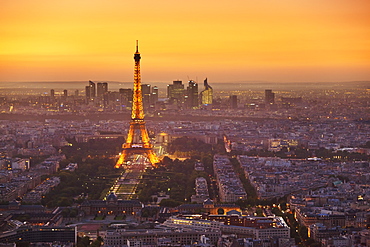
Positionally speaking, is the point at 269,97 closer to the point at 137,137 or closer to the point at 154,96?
the point at 154,96

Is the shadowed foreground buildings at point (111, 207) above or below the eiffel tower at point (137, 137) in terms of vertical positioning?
below

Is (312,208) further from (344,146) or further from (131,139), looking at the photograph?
(344,146)

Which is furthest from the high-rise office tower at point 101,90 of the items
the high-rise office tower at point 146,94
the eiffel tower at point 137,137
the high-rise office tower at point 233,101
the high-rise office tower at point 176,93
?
the eiffel tower at point 137,137

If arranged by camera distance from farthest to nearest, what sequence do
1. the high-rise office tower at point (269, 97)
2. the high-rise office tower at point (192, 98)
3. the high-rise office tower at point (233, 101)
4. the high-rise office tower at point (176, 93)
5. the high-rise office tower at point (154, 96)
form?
the high-rise office tower at point (233, 101) < the high-rise office tower at point (192, 98) < the high-rise office tower at point (176, 93) < the high-rise office tower at point (269, 97) < the high-rise office tower at point (154, 96)

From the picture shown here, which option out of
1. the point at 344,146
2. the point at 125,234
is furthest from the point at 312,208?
the point at 344,146

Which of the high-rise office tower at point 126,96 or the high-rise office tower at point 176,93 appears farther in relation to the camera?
the high-rise office tower at point 176,93

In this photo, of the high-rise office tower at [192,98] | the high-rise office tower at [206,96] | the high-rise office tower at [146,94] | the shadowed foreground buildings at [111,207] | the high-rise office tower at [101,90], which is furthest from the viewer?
the high-rise office tower at [206,96]

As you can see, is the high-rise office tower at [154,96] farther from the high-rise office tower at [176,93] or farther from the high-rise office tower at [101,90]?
the high-rise office tower at [101,90]

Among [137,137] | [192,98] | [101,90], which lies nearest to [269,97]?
[192,98]

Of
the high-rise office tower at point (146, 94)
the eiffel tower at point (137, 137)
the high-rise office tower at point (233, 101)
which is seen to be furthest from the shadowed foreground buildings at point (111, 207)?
the high-rise office tower at point (233, 101)

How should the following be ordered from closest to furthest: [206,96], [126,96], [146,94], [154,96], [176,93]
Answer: [126,96] → [146,94] → [154,96] → [176,93] → [206,96]
